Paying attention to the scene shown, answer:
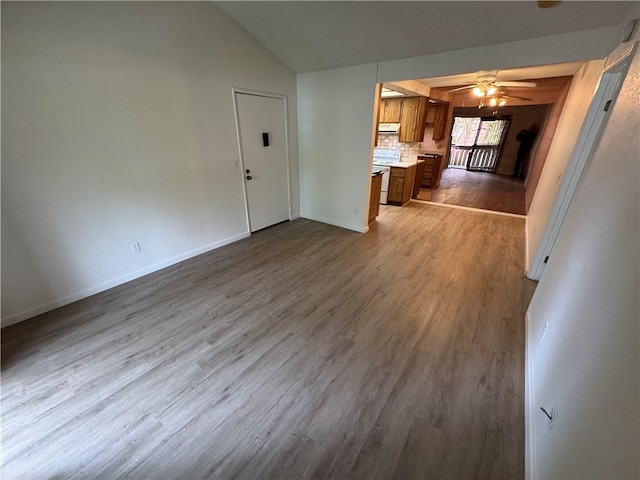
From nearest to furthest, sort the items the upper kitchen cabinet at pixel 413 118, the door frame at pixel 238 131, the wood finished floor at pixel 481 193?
the door frame at pixel 238 131 → the upper kitchen cabinet at pixel 413 118 → the wood finished floor at pixel 481 193

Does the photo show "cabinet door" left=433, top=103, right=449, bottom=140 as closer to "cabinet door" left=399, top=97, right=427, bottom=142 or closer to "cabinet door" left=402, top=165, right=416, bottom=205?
"cabinet door" left=399, top=97, right=427, bottom=142

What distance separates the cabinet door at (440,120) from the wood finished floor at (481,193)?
55.5 inches

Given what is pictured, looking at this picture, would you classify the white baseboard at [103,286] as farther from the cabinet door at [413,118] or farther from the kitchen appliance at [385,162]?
the cabinet door at [413,118]

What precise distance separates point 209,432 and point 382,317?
1.55 m

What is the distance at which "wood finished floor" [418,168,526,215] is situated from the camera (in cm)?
587

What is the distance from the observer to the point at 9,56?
1938 mm

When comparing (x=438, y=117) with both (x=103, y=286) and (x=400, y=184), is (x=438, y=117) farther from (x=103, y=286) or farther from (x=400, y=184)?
(x=103, y=286)

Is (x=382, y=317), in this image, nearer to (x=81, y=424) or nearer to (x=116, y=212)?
(x=81, y=424)

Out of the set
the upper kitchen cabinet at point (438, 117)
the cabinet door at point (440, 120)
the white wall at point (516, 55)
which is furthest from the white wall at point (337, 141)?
the cabinet door at point (440, 120)

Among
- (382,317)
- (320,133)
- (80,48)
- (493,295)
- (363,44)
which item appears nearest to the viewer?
(80,48)

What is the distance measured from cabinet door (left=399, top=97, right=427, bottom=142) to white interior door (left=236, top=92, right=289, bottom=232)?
284 cm

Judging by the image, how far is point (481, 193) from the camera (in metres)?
6.99

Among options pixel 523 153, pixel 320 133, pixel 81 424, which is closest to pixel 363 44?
pixel 320 133

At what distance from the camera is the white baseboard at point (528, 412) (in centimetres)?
130
